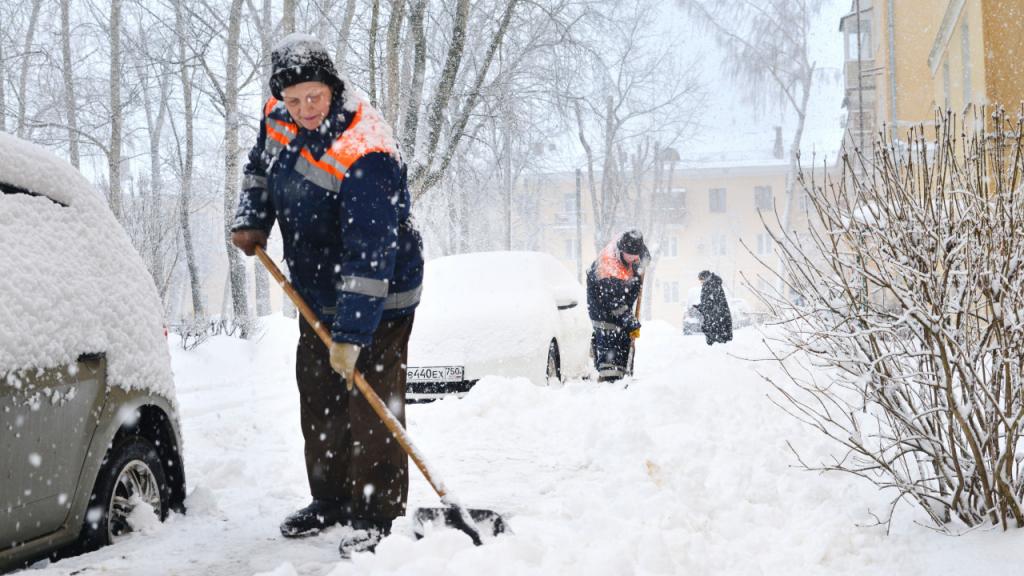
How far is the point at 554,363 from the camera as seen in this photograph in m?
8.72

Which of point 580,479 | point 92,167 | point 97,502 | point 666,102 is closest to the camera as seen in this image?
point 97,502

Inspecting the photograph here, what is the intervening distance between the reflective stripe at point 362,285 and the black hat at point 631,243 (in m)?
5.78

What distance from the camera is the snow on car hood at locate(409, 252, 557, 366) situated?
A: 7.62 meters

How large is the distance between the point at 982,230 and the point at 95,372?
3165mm

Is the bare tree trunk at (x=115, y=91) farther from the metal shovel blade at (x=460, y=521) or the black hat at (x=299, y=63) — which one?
the metal shovel blade at (x=460, y=521)

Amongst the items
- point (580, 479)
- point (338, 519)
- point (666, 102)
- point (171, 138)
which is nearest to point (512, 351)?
point (580, 479)

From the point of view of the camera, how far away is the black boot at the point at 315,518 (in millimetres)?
3539

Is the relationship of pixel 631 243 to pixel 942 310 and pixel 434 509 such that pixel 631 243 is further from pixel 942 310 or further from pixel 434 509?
pixel 434 509

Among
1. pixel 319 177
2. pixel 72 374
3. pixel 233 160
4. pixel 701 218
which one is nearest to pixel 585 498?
pixel 319 177

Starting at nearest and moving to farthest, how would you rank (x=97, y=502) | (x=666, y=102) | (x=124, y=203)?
(x=97, y=502) < (x=124, y=203) < (x=666, y=102)

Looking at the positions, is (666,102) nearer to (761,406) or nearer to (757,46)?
(757,46)

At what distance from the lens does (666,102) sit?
35.0 metres

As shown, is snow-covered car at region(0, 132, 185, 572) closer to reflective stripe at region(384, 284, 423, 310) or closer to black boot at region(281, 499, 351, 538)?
black boot at region(281, 499, 351, 538)

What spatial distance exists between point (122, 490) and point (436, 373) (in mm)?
4255
